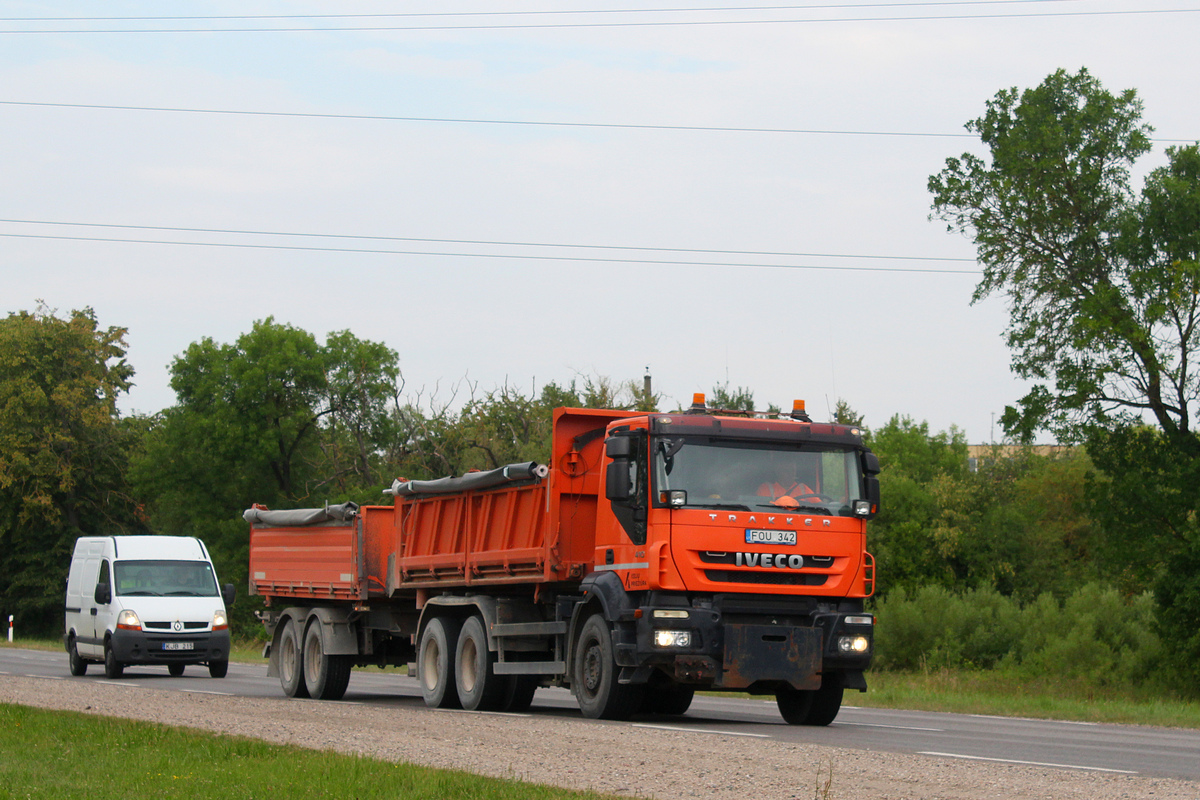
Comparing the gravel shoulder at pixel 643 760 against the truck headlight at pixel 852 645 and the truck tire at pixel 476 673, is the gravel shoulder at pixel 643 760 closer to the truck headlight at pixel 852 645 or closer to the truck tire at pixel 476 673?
the truck tire at pixel 476 673

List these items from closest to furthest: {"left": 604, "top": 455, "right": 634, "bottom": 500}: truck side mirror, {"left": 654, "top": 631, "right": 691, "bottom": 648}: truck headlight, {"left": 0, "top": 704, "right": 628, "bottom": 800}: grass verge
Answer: {"left": 0, "top": 704, "right": 628, "bottom": 800}: grass verge < {"left": 654, "top": 631, "right": 691, "bottom": 648}: truck headlight < {"left": 604, "top": 455, "right": 634, "bottom": 500}: truck side mirror

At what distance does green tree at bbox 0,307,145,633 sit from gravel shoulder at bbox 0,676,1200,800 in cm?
5421

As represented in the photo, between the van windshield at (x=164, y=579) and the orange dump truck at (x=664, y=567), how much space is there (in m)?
10.6

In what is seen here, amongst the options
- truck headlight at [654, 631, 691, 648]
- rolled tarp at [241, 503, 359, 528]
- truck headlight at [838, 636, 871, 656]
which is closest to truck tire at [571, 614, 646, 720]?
truck headlight at [654, 631, 691, 648]

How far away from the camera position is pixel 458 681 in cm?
1764

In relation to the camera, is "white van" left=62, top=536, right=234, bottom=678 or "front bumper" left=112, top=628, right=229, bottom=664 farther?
"white van" left=62, top=536, right=234, bottom=678

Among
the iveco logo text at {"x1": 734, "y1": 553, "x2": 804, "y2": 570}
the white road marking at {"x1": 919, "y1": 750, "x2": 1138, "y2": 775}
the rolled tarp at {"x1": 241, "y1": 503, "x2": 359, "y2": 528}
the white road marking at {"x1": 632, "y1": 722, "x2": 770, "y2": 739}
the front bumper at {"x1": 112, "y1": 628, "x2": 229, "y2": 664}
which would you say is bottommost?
the white road marking at {"x1": 919, "y1": 750, "x2": 1138, "y2": 775}

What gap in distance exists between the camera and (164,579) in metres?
27.0

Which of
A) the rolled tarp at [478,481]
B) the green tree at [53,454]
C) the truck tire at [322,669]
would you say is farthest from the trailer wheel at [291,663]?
the green tree at [53,454]

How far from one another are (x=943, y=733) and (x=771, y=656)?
212cm

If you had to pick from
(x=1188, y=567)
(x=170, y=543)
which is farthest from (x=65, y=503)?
(x=1188, y=567)

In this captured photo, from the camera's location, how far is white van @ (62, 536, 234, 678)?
85.0 feet

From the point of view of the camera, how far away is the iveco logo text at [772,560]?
1420 centimetres

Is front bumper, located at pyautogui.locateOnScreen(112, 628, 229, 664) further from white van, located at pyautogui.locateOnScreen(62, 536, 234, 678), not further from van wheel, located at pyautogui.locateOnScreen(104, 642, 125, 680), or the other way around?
van wheel, located at pyautogui.locateOnScreen(104, 642, 125, 680)
